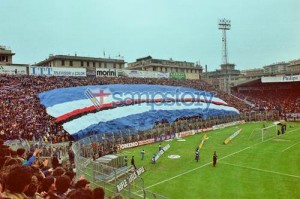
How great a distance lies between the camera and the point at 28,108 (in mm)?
38656

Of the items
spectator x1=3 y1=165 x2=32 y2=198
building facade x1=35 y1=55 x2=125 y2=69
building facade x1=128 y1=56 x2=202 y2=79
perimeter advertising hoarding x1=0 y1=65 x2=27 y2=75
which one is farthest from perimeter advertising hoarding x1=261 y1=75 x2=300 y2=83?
spectator x1=3 y1=165 x2=32 y2=198

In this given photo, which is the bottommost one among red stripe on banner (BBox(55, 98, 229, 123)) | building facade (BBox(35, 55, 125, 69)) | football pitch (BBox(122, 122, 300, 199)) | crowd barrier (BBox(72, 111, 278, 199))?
football pitch (BBox(122, 122, 300, 199))

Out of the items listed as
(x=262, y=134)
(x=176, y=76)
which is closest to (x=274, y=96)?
(x=176, y=76)

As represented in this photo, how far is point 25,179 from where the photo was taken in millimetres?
5262

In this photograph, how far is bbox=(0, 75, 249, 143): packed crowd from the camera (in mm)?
32156

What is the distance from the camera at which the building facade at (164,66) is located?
103000 mm

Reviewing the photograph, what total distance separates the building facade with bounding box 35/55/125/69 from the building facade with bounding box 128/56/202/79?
14.6 m

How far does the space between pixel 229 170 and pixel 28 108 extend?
25297 millimetres

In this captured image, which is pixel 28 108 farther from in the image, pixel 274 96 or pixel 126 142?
pixel 274 96

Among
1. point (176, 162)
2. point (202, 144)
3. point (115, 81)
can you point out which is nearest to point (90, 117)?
point (176, 162)

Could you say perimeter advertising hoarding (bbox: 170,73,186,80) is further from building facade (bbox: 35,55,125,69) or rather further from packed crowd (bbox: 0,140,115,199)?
packed crowd (bbox: 0,140,115,199)

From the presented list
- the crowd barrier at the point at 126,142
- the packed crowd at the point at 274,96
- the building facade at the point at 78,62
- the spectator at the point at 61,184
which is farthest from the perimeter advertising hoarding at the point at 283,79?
the spectator at the point at 61,184

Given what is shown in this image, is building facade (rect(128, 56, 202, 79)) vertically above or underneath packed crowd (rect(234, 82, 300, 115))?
above

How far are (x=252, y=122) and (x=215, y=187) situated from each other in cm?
4222
